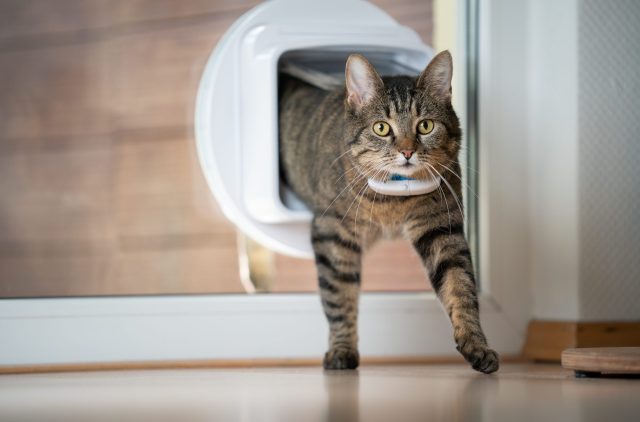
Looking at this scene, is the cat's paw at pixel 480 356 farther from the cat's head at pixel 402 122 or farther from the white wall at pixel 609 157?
the white wall at pixel 609 157

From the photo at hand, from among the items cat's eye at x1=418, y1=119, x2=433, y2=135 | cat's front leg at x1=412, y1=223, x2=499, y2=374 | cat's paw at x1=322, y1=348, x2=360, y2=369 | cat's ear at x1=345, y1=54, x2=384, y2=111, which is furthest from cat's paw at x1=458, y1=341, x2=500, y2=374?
cat's ear at x1=345, y1=54, x2=384, y2=111

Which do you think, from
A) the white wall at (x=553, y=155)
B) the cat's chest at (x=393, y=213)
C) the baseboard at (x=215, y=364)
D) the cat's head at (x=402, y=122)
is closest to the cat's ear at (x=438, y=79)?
the cat's head at (x=402, y=122)

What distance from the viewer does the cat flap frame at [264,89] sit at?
6.38ft

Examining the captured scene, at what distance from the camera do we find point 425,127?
1.71 meters

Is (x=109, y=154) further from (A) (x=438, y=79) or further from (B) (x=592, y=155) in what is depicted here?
(B) (x=592, y=155)

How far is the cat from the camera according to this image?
1679 mm

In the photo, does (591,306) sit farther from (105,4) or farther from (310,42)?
(105,4)

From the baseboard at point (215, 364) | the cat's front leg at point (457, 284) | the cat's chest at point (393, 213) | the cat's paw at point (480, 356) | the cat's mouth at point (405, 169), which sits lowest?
the baseboard at point (215, 364)

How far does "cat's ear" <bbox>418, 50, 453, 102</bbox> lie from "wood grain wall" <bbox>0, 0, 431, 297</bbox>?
0.50 meters

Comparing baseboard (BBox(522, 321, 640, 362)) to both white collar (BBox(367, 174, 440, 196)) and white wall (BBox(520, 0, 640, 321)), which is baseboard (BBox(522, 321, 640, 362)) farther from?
white collar (BBox(367, 174, 440, 196))

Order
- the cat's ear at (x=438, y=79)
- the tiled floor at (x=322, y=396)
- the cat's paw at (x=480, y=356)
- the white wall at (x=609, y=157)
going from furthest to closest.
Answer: the white wall at (x=609, y=157) → the cat's ear at (x=438, y=79) → the cat's paw at (x=480, y=356) → the tiled floor at (x=322, y=396)

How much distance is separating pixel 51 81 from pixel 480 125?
99 centimetres

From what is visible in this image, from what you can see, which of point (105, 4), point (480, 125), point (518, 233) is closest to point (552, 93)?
point (480, 125)

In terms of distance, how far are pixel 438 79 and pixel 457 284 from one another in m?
0.39
